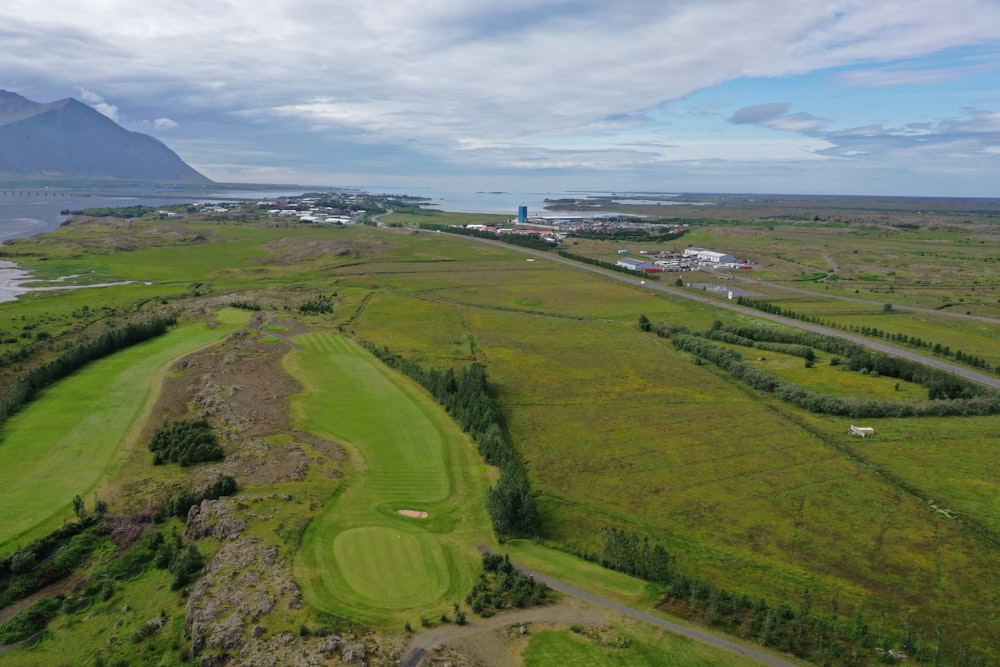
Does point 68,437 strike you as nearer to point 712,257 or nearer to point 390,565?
point 390,565

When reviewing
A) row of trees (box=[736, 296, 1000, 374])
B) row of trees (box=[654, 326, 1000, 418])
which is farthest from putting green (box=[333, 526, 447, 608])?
row of trees (box=[736, 296, 1000, 374])

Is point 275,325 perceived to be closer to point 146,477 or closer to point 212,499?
point 146,477

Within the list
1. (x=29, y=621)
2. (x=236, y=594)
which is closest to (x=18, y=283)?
(x=29, y=621)

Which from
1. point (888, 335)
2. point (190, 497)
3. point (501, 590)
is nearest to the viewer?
point (501, 590)

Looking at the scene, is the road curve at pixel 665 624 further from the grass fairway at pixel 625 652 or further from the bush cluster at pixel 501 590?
the bush cluster at pixel 501 590

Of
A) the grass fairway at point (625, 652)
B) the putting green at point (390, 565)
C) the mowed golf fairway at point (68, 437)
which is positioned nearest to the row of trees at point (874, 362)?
the grass fairway at point (625, 652)

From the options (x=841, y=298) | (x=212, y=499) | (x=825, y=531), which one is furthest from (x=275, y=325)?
(x=841, y=298)

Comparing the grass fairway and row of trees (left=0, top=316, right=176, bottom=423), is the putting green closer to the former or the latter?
the grass fairway
